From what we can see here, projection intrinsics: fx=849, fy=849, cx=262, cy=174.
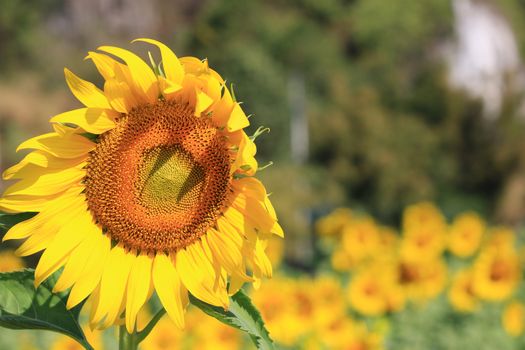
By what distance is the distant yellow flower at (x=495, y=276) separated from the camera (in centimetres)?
530

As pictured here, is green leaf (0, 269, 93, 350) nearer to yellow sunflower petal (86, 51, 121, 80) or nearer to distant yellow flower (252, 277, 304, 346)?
yellow sunflower petal (86, 51, 121, 80)

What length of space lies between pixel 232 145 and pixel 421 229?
15.4 ft

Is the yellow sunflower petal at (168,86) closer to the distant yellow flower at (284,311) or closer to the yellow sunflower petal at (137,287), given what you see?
the yellow sunflower petal at (137,287)

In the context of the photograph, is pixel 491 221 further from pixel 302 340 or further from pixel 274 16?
pixel 274 16

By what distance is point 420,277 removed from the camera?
511 centimetres

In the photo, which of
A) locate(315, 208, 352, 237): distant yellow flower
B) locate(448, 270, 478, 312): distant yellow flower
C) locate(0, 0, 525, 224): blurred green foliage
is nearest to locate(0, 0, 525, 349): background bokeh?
locate(0, 0, 525, 224): blurred green foliage

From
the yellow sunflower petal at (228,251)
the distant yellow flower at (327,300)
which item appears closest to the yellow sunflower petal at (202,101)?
the yellow sunflower petal at (228,251)

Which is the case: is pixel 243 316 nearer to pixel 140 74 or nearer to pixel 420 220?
pixel 140 74

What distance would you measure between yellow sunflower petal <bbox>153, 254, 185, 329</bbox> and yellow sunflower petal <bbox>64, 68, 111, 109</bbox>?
27cm

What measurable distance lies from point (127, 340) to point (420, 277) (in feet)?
→ 13.0

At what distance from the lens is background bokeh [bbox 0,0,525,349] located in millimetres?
15000

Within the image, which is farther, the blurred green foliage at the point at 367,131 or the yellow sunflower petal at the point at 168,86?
the blurred green foliage at the point at 367,131

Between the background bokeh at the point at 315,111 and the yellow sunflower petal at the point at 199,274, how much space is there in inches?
264

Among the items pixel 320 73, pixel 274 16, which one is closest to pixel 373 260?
pixel 320 73
